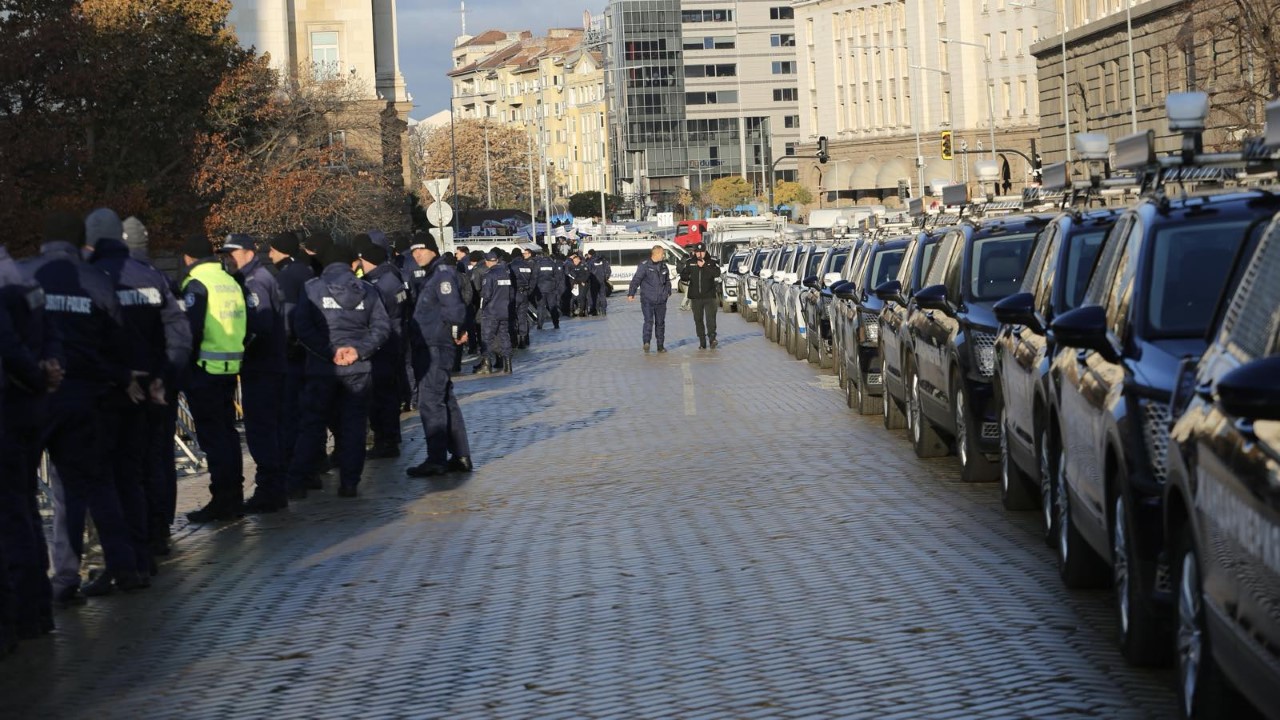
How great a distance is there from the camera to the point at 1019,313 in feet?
33.6

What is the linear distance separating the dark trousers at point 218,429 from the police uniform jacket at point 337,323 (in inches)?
52.1

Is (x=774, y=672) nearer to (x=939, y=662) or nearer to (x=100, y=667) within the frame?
(x=939, y=662)

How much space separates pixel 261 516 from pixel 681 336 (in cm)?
2832

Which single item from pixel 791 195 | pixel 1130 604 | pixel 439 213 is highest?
pixel 791 195

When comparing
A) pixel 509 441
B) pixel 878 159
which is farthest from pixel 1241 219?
pixel 878 159

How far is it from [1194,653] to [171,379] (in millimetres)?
7669

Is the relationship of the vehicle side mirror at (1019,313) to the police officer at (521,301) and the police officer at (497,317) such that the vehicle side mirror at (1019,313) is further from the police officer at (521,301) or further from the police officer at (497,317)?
the police officer at (521,301)

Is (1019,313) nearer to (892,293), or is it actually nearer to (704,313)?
(892,293)

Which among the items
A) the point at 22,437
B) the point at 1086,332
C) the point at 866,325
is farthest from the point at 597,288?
the point at 1086,332

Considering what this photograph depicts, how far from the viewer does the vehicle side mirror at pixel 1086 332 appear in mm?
8078

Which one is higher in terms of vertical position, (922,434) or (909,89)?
(909,89)

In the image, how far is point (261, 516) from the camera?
14.5 m

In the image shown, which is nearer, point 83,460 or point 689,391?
point 83,460

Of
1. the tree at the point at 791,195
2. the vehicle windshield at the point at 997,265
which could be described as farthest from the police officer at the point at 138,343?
the tree at the point at 791,195
